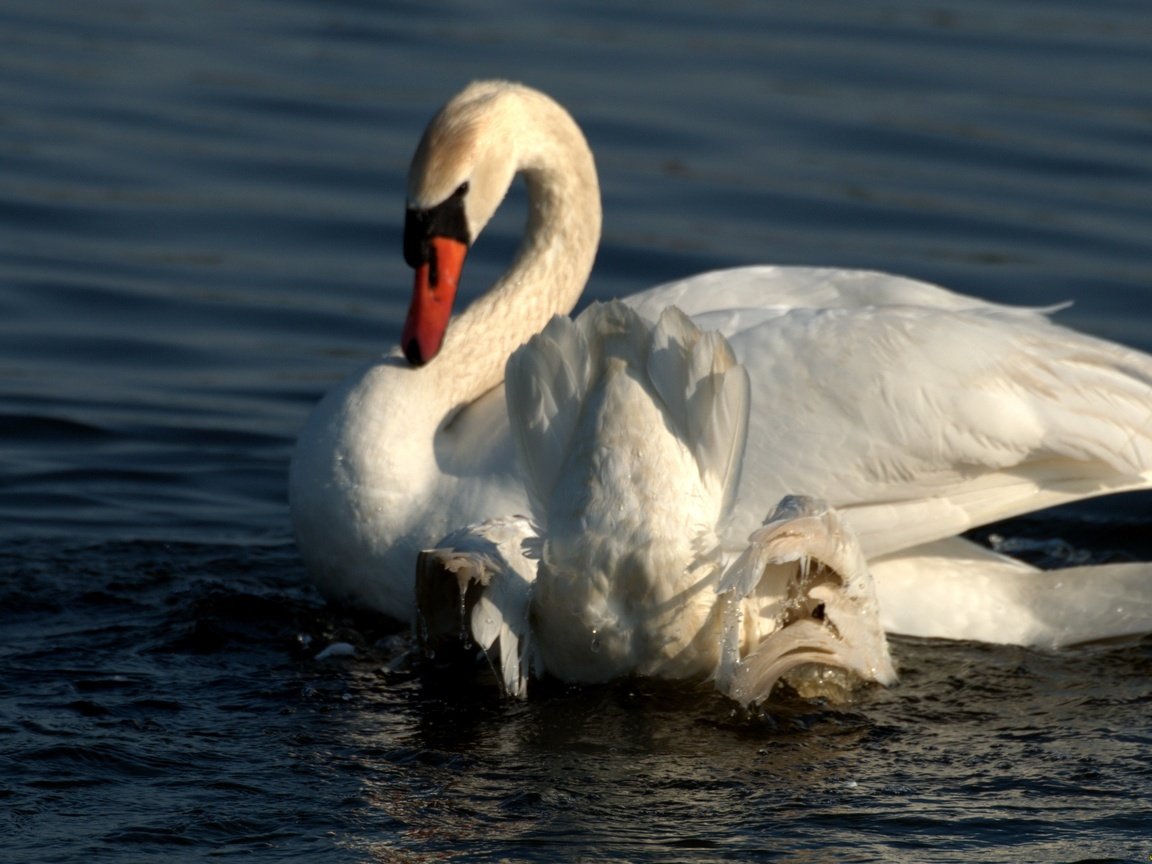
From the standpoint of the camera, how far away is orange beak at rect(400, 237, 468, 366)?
20.6ft

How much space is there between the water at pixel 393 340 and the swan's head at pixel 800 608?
0.49 ft

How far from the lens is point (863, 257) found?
992 cm

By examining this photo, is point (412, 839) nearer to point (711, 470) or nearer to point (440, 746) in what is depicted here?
point (440, 746)

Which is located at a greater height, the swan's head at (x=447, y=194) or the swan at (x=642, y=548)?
the swan's head at (x=447, y=194)

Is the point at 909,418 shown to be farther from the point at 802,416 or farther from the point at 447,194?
the point at 447,194

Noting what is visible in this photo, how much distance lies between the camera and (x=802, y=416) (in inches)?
226

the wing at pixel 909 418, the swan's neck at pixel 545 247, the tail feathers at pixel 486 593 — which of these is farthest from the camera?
the swan's neck at pixel 545 247

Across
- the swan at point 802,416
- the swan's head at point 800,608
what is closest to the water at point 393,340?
the swan's head at point 800,608

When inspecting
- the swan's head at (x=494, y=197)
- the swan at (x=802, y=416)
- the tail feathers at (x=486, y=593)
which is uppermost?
the swan's head at (x=494, y=197)

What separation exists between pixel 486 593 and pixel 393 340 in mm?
4207

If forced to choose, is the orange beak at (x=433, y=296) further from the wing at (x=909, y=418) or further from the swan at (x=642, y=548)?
the swan at (x=642, y=548)

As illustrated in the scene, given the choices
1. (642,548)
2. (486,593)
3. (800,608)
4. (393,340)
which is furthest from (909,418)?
(393,340)

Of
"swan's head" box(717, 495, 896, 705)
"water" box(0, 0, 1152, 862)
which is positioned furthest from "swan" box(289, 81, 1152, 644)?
"swan's head" box(717, 495, 896, 705)

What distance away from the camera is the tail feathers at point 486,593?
503 cm
